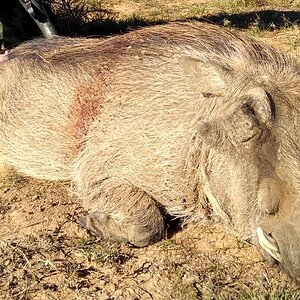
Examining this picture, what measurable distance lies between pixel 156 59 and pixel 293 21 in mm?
3319

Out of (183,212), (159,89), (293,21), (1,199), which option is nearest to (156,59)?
(159,89)

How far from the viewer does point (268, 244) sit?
9.09ft

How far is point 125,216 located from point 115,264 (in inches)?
10.3

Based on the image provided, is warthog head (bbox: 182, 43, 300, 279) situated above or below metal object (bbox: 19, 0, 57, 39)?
below

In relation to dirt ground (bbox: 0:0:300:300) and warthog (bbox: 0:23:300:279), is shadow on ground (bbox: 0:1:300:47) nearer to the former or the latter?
warthog (bbox: 0:23:300:279)

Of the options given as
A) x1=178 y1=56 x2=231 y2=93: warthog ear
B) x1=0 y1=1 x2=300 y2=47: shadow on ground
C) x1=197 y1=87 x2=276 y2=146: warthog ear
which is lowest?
x1=0 y1=1 x2=300 y2=47: shadow on ground

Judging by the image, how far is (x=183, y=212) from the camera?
3.34 meters

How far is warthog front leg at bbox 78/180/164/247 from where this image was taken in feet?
11.0

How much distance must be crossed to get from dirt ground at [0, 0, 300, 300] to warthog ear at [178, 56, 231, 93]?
0.61 meters

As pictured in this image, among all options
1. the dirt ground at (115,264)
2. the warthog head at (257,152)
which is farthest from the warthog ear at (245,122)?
the dirt ground at (115,264)

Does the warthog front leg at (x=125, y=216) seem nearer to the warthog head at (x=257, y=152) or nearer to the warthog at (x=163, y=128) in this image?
the warthog at (x=163, y=128)

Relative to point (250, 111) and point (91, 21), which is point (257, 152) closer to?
point (250, 111)

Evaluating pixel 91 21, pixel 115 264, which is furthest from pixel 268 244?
pixel 91 21

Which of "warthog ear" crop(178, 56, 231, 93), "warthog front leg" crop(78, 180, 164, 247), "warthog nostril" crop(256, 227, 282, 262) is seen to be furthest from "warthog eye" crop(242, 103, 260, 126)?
"warthog front leg" crop(78, 180, 164, 247)
